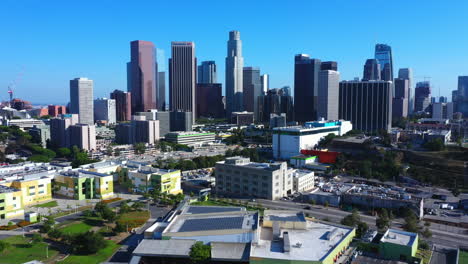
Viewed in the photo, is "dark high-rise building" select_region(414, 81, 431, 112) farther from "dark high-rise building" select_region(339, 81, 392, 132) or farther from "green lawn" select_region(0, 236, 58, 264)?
"green lawn" select_region(0, 236, 58, 264)

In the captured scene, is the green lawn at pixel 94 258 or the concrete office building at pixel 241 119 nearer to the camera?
the green lawn at pixel 94 258

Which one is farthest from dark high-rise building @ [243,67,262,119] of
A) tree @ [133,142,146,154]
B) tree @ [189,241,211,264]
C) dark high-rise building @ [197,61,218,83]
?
tree @ [189,241,211,264]

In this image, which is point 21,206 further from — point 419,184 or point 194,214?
point 419,184

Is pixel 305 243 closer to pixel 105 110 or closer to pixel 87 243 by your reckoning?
pixel 87 243

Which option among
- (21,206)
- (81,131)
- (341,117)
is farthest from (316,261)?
(341,117)

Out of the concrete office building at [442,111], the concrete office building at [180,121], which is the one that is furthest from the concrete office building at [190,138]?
the concrete office building at [442,111]

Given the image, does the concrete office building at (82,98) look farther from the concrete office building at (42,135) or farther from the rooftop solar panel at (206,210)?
the rooftop solar panel at (206,210)

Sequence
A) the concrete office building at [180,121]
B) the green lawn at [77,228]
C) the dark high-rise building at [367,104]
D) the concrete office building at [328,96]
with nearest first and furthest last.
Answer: the green lawn at [77,228]
the dark high-rise building at [367,104]
the concrete office building at [180,121]
the concrete office building at [328,96]
